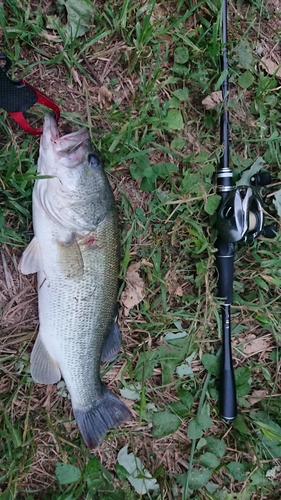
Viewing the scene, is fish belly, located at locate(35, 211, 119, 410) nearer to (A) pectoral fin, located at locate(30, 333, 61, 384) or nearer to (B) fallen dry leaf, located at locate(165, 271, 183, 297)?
(A) pectoral fin, located at locate(30, 333, 61, 384)

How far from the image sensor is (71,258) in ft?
6.46

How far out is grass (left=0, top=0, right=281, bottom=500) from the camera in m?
2.18

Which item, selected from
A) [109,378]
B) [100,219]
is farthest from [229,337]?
[100,219]

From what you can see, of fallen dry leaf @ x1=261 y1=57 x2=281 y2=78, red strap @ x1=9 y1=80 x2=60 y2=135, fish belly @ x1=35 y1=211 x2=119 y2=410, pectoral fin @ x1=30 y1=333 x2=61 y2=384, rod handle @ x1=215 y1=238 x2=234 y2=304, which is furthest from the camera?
fallen dry leaf @ x1=261 y1=57 x2=281 y2=78

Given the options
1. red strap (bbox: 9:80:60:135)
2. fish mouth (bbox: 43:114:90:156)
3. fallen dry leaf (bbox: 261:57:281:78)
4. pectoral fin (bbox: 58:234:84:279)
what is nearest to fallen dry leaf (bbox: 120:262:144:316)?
pectoral fin (bbox: 58:234:84:279)

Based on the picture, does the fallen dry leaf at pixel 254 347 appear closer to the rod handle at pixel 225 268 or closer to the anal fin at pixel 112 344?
the rod handle at pixel 225 268

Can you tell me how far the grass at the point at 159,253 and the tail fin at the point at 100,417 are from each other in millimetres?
143

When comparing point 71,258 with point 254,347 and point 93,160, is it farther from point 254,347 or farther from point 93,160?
point 254,347

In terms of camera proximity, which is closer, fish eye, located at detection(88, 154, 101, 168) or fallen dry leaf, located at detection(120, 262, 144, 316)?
fish eye, located at detection(88, 154, 101, 168)

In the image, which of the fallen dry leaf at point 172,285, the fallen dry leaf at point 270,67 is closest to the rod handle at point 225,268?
the fallen dry leaf at point 172,285

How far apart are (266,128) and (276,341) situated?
4.66ft

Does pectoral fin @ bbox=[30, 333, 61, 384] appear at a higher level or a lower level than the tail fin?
higher

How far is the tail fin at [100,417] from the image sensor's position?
7.08ft

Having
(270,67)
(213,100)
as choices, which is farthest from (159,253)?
(270,67)
